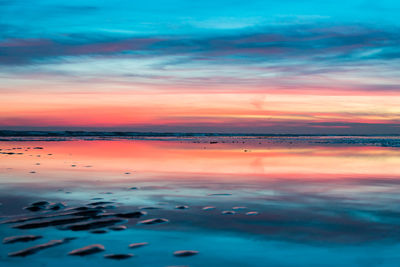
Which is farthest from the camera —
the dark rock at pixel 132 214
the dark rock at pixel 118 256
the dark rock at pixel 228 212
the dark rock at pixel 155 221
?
the dark rock at pixel 228 212

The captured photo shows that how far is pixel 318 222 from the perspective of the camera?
17.6ft

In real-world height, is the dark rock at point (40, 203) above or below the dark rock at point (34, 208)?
above

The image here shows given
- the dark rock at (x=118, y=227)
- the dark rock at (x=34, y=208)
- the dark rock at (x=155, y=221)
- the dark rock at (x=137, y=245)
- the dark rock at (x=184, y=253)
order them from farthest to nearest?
the dark rock at (x=34, y=208)
the dark rock at (x=155, y=221)
the dark rock at (x=118, y=227)
the dark rock at (x=137, y=245)
the dark rock at (x=184, y=253)

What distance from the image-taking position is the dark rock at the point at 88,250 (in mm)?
3998

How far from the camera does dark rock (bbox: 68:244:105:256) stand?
4.00 m

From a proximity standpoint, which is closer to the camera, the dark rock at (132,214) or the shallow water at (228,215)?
the shallow water at (228,215)

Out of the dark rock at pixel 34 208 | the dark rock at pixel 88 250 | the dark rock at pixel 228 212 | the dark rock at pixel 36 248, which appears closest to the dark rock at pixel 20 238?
the dark rock at pixel 36 248

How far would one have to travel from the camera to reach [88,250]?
13.4 feet

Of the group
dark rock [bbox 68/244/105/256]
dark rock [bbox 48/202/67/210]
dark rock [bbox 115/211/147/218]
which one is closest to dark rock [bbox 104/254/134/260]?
dark rock [bbox 68/244/105/256]

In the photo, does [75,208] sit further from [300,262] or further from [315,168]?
[315,168]

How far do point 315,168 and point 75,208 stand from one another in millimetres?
8301

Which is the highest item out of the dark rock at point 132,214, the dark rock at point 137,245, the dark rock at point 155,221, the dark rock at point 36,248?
the dark rock at point 132,214

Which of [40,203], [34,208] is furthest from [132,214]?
[40,203]

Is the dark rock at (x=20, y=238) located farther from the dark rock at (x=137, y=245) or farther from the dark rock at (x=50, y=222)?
the dark rock at (x=137, y=245)
